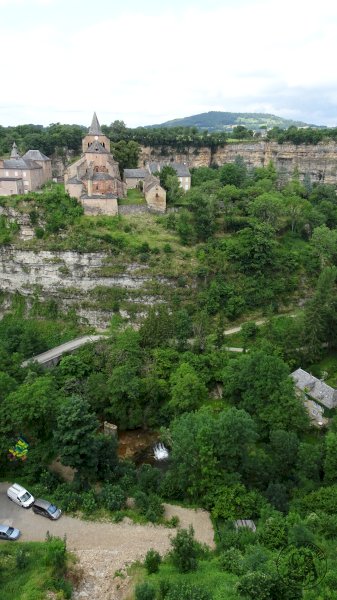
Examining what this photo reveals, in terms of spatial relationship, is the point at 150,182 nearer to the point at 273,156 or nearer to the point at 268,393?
the point at 273,156

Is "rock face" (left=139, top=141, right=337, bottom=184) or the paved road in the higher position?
"rock face" (left=139, top=141, right=337, bottom=184)

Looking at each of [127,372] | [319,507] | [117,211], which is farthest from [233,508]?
[117,211]

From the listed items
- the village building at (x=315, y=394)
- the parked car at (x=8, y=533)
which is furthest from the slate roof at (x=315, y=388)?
the parked car at (x=8, y=533)

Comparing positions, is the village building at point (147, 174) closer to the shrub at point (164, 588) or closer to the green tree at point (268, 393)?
the green tree at point (268, 393)

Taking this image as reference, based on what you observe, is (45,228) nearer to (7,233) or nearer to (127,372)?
(7,233)

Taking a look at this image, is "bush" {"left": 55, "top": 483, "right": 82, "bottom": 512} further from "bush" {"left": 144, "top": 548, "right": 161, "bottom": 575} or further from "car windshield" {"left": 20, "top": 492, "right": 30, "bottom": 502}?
"bush" {"left": 144, "top": 548, "right": 161, "bottom": 575}

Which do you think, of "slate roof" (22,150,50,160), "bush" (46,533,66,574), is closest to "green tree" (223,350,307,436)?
"bush" (46,533,66,574)
